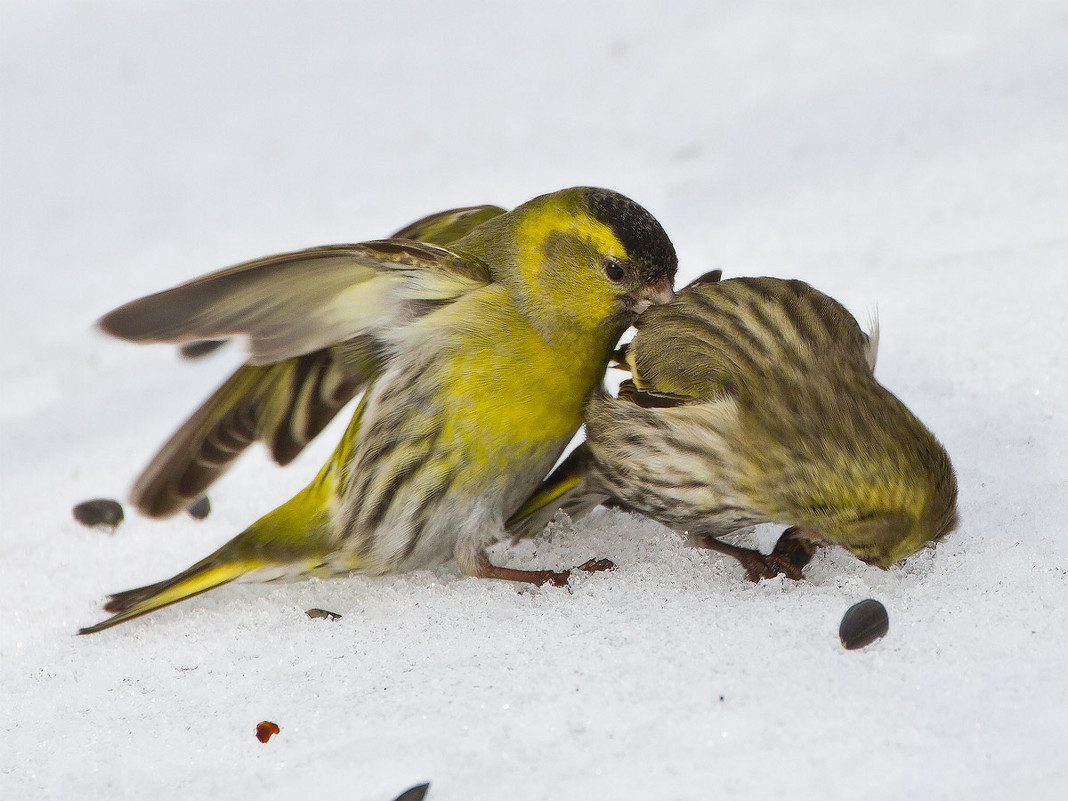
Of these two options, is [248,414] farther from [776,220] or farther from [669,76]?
[669,76]

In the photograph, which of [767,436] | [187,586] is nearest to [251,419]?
[187,586]

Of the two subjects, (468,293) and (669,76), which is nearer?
(468,293)

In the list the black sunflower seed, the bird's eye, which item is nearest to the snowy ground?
the black sunflower seed

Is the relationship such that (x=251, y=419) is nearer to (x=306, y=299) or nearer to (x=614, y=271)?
(x=306, y=299)

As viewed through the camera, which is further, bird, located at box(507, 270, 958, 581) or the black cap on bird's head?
the black cap on bird's head

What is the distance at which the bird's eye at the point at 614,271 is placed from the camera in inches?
105

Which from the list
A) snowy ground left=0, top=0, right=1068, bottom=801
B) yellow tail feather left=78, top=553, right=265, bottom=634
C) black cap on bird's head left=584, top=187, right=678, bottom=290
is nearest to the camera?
snowy ground left=0, top=0, right=1068, bottom=801

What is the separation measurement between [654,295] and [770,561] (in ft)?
2.02

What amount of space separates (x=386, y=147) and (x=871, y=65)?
1915mm

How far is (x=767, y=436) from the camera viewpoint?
242 centimetres

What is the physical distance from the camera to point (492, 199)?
15.2ft

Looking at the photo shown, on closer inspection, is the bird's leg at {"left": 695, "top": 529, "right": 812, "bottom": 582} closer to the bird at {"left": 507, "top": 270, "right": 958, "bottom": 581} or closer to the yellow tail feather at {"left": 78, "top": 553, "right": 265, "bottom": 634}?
the bird at {"left": 507, "top": 270, "right": 958, "bottom": 581}

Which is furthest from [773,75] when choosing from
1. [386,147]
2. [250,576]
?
[250,576]

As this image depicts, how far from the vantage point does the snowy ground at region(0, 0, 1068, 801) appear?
210 centimetres
